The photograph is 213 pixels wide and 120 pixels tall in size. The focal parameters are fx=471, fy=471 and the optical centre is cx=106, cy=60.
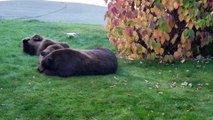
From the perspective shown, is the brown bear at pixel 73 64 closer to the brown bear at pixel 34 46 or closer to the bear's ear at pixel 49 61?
the bear's ear at pixel 49 61

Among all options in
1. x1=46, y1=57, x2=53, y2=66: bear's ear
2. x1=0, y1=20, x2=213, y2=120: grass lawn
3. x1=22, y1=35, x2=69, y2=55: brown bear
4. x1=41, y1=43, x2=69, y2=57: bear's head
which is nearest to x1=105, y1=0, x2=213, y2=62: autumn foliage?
x1=0, y1=20, x2=213, y2=120: grass lawn

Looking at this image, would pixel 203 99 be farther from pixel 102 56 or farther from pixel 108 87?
pixel 102 56

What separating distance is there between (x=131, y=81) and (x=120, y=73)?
57cm

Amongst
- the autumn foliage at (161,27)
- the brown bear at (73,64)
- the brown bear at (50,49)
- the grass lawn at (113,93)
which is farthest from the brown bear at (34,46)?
the brown bear at (73,64)

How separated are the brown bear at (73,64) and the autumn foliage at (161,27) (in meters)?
1.19

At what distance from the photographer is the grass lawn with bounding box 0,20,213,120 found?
511 centimetres

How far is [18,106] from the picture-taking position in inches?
206

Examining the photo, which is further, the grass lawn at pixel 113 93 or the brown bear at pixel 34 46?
the brown bear at pixel 34 46

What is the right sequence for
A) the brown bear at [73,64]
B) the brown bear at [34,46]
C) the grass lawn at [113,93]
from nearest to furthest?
the grass lawn at [113,93] < the brown bear at [73,64] < the brown bear at [34,46]

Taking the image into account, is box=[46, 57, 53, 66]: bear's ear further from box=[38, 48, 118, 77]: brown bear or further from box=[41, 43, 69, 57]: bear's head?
box=[41, 43, 69, 57]: bear's head

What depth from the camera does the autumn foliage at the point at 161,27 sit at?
7250 millimetres

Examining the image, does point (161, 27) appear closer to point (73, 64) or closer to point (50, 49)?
point (73, 64)

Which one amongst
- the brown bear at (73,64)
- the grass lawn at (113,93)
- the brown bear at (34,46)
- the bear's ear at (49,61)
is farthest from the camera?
the brown bear at (34,46)

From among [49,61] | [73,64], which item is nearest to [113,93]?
[73,64]
